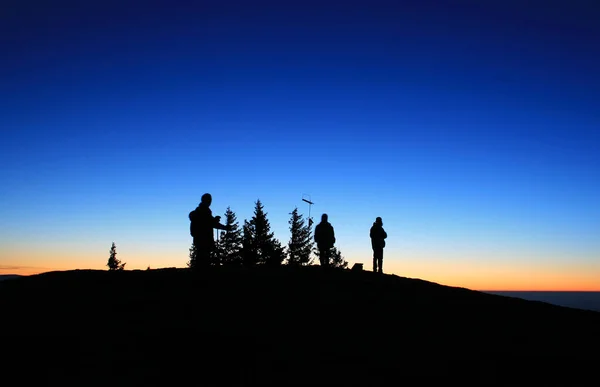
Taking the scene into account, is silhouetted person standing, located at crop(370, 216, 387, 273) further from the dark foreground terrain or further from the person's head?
the person's head

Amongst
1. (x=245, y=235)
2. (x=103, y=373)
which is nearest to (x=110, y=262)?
(x=245, y=235)

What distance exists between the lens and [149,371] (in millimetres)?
8453

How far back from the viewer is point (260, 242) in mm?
55656

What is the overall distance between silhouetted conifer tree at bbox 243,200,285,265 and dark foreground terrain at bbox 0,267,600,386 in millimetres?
36016

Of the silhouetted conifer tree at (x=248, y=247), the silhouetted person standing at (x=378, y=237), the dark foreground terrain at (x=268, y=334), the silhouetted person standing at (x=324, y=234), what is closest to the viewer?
the dark foreground terrain at (x=268, y=334)

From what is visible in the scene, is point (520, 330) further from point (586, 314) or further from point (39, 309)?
point (39, 309)

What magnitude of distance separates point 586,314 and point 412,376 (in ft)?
41.1

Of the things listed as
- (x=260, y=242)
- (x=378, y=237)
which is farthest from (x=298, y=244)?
(x=378, y=237)

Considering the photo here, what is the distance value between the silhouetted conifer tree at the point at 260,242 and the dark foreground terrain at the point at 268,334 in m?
36.0

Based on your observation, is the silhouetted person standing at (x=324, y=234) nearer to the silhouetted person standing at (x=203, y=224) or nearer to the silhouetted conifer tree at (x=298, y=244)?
the silhouetted person standing at (x=203, y=224)

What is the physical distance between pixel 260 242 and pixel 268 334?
45314 millimetres

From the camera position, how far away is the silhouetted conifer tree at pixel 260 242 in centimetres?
5303

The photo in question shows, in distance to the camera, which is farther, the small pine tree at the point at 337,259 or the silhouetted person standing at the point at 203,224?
the small pine tree at the point at 337,259

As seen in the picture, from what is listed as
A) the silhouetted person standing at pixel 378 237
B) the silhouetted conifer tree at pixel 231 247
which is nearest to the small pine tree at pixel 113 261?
the silhouetted conifer tree at pixel 231 247
